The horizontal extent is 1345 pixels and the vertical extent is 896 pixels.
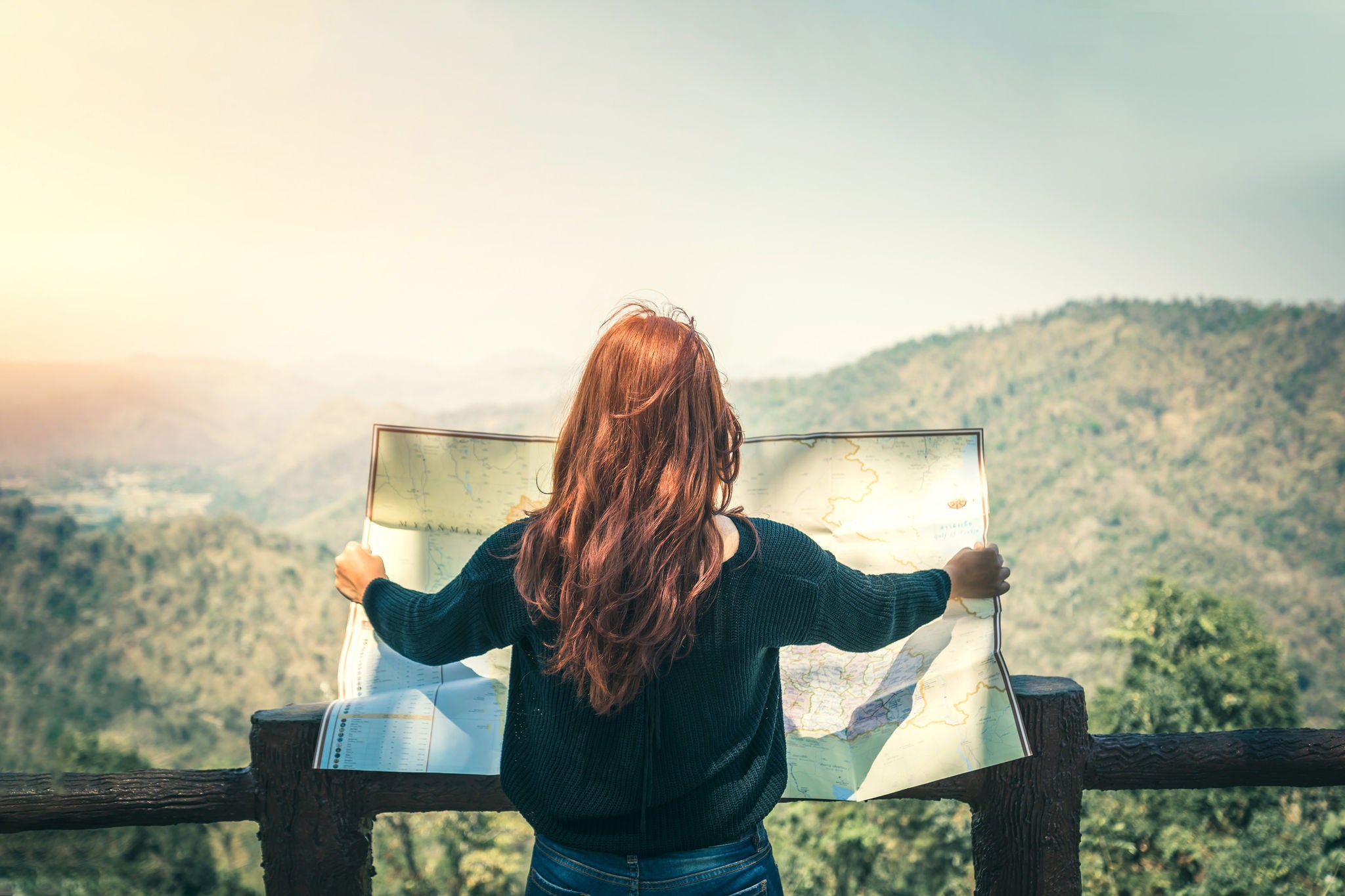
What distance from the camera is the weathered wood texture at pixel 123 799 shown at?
1.82 m

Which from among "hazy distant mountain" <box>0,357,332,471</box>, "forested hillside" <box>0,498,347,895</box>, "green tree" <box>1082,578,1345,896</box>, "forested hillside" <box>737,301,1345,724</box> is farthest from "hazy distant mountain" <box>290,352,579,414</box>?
"green tree" <box>1082,578,1345,896</box>

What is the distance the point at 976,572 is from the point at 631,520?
81 centimetres

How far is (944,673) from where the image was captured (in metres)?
1.70

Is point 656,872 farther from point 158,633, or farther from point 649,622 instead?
point 158,633

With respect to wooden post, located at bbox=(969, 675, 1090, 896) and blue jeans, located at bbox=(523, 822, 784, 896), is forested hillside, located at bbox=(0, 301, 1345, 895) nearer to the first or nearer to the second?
blue jeans, located at bbox=(523, 822, 784, 896)

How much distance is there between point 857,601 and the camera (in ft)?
4.13

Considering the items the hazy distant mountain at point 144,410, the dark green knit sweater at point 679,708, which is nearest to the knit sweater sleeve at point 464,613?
the dark green knit sweater at point 679,708

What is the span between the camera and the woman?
3.69ft

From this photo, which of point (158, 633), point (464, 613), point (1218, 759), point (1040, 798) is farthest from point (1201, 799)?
point (158, 633)

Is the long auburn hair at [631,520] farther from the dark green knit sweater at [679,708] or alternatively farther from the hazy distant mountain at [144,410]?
the hazy distant mountain at [144,410]

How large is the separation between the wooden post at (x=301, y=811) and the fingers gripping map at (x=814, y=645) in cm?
9

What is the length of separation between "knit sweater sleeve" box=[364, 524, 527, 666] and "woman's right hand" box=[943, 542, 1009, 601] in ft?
2.84

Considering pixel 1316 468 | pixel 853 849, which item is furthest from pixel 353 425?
pixel 1316 468

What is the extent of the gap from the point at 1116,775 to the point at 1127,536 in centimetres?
4295
